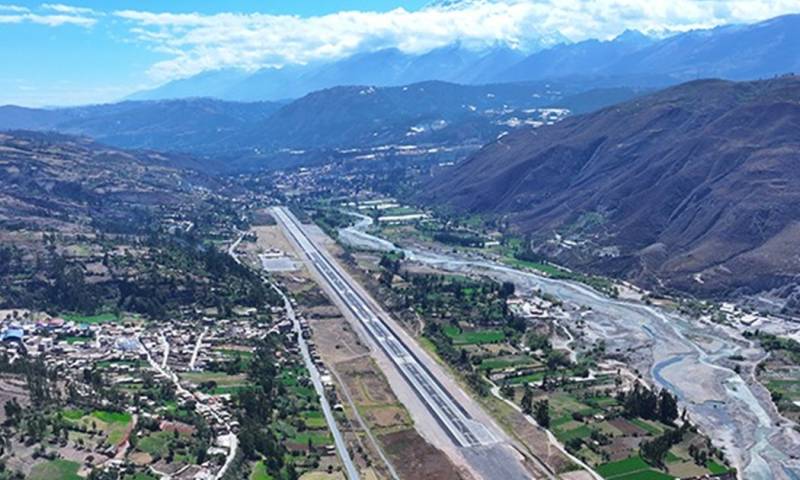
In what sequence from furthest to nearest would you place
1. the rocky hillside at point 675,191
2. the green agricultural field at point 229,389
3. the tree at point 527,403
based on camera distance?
the rocky hillside at point 675,191 < the green agricultural field at point 229,389 < the tree at point 527,403

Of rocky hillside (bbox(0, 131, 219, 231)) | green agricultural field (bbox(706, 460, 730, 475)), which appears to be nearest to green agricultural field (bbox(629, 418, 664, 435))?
green agricultural field (bbox(706, 460, 730, 475))

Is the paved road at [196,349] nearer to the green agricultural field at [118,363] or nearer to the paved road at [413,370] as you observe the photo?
the green agricultural field at [118,363]

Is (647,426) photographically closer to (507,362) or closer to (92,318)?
(507,362)

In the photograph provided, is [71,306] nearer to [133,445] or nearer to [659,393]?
[133,445]

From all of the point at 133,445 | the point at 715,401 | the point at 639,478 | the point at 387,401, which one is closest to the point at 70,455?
the point at 133,445

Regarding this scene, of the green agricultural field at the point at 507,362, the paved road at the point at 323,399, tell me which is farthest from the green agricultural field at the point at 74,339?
the green agricultural field at the point at 507,362

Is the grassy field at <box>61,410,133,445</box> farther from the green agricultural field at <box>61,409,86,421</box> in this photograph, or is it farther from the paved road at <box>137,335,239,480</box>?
the paved road at <box>137,335,239,480</box>

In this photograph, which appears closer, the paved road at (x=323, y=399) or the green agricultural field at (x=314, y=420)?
the paved road at (x=323, y=399)

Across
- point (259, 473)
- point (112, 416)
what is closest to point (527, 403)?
point (259, 473)
